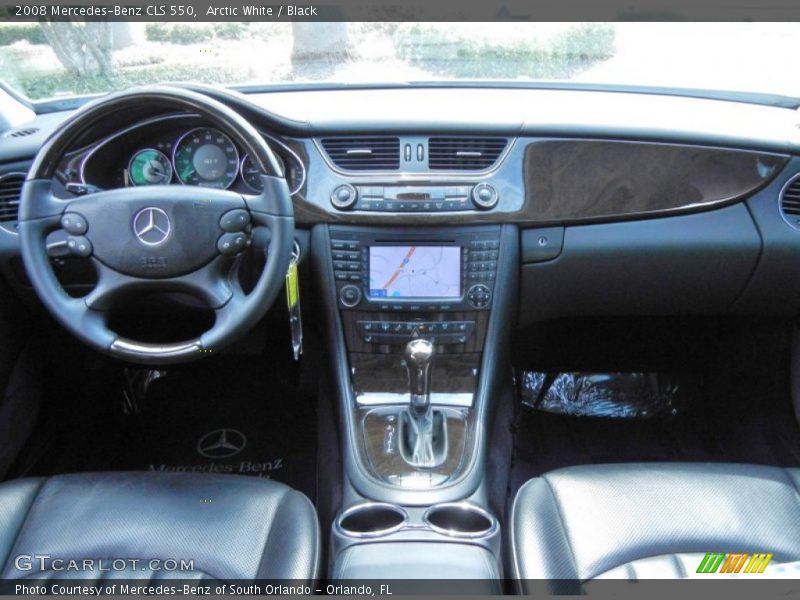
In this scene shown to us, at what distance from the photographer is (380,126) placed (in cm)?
191

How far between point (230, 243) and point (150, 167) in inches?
19.2

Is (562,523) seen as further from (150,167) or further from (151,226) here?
(150,167)

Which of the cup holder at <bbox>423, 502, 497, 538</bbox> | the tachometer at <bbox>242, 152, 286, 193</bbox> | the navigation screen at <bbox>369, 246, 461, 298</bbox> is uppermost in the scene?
the tachometer at <bbox>242, 152, 286, 193</bbox>

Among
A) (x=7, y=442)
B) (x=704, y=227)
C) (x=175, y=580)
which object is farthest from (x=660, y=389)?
(x=7, y=442)

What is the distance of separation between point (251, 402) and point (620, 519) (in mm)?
1604

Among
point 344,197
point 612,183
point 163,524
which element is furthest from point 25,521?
point 612,183

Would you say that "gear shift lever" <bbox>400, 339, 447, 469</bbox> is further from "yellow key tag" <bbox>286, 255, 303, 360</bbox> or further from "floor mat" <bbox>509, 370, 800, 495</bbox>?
"floor mat" <bbox>509, 370, 800, 495</bbox>

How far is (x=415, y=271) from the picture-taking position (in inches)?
76.7

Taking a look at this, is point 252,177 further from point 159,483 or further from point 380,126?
point 159,483

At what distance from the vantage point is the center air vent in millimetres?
1981

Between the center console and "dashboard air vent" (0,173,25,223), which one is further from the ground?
"dashboard air vent" (0,173,25,223)

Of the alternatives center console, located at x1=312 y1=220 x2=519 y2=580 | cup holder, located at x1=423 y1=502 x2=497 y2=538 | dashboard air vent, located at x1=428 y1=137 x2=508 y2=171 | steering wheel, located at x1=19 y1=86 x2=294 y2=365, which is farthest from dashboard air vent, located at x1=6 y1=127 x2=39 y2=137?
A: cup holder, located at x1=423 y1=502 x2=497 y2=538

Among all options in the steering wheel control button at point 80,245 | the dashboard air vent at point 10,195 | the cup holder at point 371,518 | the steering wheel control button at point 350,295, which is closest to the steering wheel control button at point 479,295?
the steering wheel control button at point 350,295

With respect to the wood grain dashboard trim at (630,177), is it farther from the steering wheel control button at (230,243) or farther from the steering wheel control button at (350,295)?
the steering wheel control button at (230,243)
